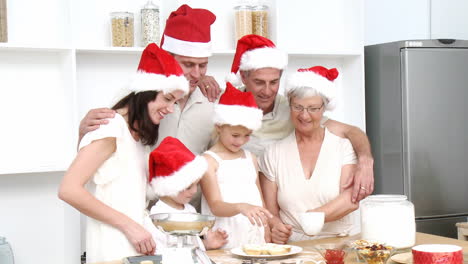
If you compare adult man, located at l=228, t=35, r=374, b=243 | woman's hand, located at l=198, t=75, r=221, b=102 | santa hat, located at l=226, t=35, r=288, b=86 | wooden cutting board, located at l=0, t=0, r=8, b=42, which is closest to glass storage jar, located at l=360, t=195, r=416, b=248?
adult man, located at l=228, t=35, r=374, b=243

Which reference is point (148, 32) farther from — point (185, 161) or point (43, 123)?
point (185, 161)

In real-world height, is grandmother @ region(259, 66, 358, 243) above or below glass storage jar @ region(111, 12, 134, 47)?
below

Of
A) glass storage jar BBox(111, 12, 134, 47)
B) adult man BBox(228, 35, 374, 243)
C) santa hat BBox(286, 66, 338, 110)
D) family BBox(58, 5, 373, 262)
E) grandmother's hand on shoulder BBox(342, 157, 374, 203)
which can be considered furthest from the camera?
glass storage jar BBox(111, 12, 134, 47)

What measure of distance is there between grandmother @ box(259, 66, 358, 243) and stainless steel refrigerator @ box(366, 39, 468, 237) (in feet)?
3.91

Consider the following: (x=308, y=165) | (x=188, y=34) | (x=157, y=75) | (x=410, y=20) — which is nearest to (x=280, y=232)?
(x=308, y=165)

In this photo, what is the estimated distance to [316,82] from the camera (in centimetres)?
254

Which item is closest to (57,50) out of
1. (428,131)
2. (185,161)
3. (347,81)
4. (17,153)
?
(17,153)

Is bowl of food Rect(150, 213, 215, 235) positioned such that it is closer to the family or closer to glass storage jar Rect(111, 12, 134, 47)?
the family

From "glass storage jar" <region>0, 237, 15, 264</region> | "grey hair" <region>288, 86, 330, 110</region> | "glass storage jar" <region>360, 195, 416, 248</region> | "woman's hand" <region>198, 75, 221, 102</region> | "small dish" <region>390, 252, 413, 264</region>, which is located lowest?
"glass storage jar" <region>0, 237, 15, 264</region>

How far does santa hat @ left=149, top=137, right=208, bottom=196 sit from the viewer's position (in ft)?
7.38

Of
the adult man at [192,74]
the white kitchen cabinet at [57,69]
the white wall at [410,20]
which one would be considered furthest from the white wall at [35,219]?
the white wall at [410,20]

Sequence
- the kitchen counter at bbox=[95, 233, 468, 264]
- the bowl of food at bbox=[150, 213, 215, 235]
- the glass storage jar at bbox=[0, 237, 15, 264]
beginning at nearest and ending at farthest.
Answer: the bowl of food at bbox=[150, 213, 215, 235] → the kitchen counter at bbox=[95, 233, 468, 264] → the glass storage jar at bbox=[0, 237, 15, 264]

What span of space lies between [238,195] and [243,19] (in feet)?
4.52

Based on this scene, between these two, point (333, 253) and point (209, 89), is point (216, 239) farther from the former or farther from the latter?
point (209, 89)
